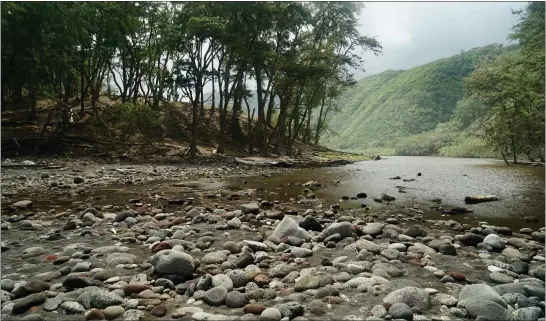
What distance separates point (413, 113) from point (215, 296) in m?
105

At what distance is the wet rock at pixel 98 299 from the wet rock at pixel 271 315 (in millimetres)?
1422

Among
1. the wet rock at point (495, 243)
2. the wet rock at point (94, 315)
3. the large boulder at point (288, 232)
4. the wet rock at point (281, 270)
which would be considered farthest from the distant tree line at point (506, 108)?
the wet rock at point (94, 315)

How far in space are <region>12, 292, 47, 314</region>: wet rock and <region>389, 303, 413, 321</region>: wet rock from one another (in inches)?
133

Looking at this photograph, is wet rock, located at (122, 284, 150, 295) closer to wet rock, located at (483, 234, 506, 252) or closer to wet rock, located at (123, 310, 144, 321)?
wet rock, located at (123, 310, 144, 321)

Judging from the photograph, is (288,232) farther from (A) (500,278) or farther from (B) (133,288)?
(A) (500,278)

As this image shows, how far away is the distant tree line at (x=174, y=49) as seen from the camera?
17703 millimetres

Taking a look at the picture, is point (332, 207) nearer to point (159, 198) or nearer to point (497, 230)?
point (497, 230)

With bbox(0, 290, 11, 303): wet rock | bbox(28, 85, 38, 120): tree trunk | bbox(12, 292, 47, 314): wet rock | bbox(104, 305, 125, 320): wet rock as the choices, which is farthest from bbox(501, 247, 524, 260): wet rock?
bbox(28, 85, 38, 120): tree trunk

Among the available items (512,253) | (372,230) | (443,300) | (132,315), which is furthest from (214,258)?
(512,253)

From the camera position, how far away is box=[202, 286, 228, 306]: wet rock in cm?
318

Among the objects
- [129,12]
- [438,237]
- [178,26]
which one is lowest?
[438,237]

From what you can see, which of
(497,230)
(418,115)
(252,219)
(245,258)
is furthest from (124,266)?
(418,115)

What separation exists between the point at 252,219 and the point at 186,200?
9.59ft

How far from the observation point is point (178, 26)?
2361 cm
